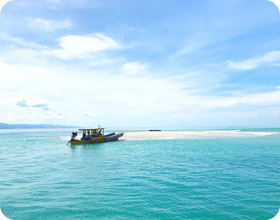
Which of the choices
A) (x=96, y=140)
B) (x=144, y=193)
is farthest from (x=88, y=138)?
(x=144, y=193)

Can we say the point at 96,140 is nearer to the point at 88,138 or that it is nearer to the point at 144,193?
the point at 88,138

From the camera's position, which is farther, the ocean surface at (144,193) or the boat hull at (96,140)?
Answer: the boat hull at (96,140)

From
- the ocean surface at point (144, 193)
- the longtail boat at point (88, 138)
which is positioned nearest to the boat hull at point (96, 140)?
the longtail boat at point (88, 138)

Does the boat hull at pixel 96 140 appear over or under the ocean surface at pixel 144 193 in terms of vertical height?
over

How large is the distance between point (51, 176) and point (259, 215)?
600 inches

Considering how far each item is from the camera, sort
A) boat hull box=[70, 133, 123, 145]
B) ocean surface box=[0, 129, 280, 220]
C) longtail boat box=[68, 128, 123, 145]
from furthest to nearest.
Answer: longtail boat box=[68, 128, 123, 145] → boat hull box=[70, 133, 123, 145] → ocean surface box=[0, 129, 280, 220]

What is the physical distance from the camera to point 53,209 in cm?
965

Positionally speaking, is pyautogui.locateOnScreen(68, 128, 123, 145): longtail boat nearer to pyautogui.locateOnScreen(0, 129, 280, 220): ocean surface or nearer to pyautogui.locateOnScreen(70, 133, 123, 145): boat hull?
pyautogui.locateOnScreen(70, 133, 123, 145): boat hull

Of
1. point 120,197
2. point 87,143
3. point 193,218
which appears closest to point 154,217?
point 193,218

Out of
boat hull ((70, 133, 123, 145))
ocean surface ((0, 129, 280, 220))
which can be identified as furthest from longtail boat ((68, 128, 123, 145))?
ocean surface ((0, 129, 280, 220))

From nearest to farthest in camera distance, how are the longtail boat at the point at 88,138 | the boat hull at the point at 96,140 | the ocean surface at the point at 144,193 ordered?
1. the ocean surface at the point at 144,193
2. the boat hull at the point at 96,140
3. the longtail boat at the point at 88,138

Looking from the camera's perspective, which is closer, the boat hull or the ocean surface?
the ocean surface

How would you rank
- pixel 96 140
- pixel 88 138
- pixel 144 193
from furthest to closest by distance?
pixel 96 140 < pixel 88 138 < pixel 144 193

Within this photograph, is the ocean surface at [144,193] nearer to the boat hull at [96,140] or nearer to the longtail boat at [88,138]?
the boat hull at [96,140]
